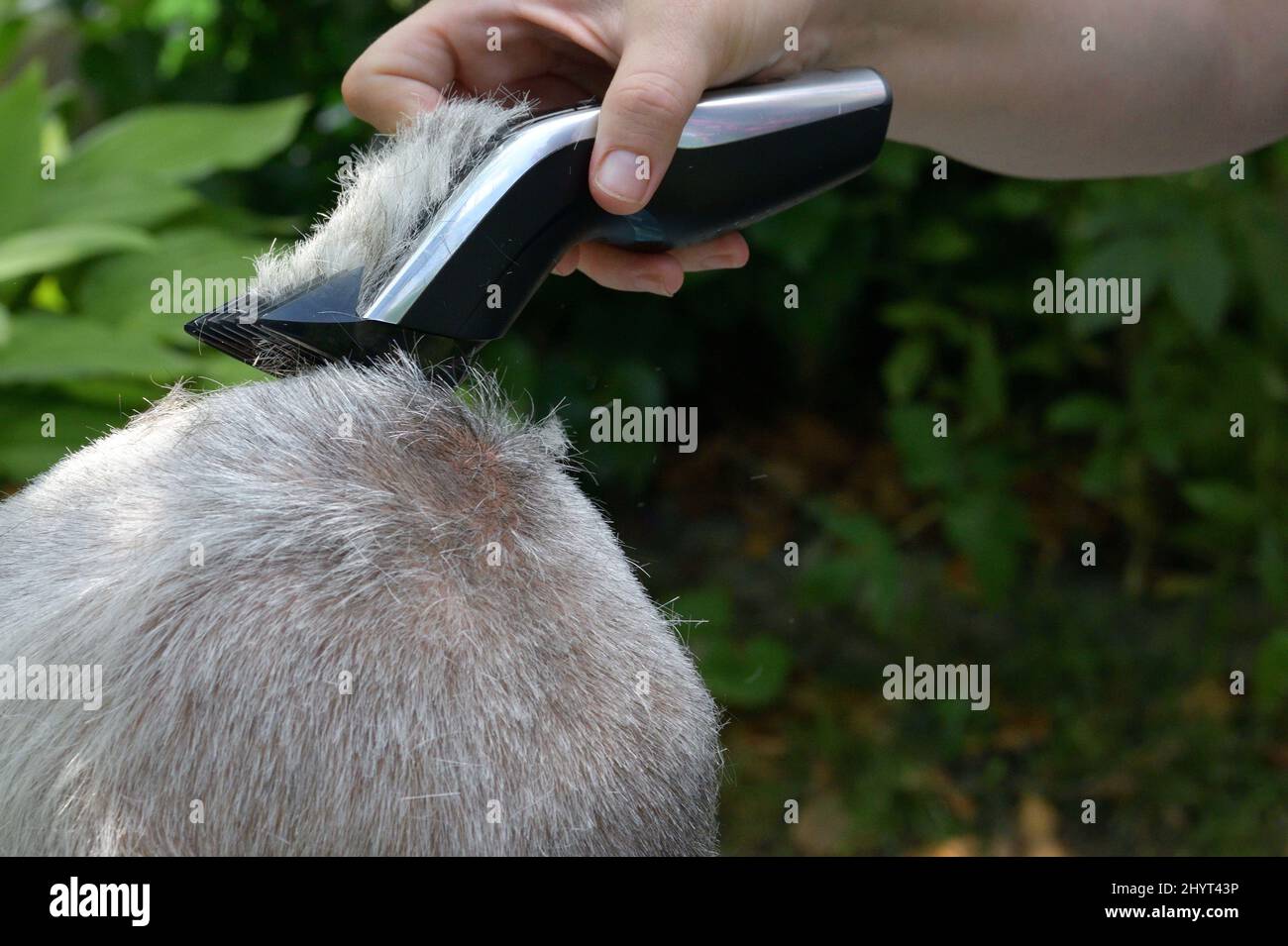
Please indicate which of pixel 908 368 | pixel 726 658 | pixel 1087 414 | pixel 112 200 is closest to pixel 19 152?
pixel 112 200

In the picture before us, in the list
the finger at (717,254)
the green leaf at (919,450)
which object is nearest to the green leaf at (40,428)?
the finger at (717,254)

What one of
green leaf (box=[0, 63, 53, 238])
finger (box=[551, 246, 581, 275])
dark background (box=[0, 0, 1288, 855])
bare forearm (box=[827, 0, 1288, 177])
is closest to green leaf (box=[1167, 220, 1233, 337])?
dark background (box=[0, 0, 1288, 855])

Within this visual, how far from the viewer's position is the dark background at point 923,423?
7.38 ft

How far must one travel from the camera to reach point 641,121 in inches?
30.6

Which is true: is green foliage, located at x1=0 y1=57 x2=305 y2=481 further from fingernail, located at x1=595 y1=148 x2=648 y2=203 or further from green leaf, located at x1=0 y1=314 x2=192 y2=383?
fingernail, located at x1=595 y1=148 x2=648 y2=203

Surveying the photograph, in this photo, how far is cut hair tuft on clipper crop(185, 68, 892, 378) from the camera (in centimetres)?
72

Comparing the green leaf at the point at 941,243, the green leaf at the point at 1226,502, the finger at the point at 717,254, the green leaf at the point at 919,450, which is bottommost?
the green leaf at the point at 1226,502

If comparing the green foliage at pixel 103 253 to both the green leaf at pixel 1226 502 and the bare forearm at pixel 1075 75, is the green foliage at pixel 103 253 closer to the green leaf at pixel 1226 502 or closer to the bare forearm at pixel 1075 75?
the bare forearm at pixel 1075 75

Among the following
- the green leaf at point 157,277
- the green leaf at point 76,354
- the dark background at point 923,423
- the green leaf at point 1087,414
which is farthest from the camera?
the green leaf at point 1087,414

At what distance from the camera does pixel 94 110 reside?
8.98 feet

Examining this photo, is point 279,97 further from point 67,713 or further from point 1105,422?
point 67,713

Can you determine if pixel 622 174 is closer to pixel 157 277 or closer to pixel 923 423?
pixel 157 277

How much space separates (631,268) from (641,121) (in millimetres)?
242

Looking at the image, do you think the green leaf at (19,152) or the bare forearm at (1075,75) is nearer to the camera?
the bare forearm at (1075,75)
